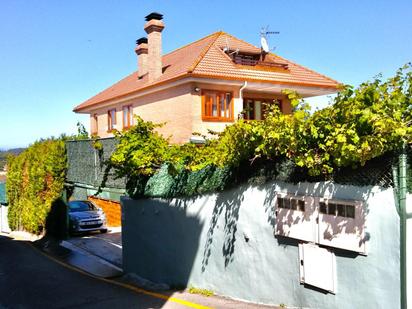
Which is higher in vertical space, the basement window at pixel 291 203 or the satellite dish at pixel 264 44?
the satellite dish at pixel 264 44

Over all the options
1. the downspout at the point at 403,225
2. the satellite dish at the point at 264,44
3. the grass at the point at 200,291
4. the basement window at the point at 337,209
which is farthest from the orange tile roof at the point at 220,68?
the downspout at the point at 403,225

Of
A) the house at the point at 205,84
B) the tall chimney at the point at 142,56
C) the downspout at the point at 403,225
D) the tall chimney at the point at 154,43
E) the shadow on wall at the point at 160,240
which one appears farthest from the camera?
the tall chimney at the point at 142,56

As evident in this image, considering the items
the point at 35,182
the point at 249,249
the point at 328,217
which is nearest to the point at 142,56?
the point at 35,182

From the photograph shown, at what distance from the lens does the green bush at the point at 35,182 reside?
20.8 m

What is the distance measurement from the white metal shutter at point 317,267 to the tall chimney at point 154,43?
16.8 metres

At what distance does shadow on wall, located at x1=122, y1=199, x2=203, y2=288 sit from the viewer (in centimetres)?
979

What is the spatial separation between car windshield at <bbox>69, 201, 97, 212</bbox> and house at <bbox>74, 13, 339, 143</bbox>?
5.14 metres

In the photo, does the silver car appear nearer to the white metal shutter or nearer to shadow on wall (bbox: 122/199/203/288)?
shadow on wall (bbox: 122/199/203/288)

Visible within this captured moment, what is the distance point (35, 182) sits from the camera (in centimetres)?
2225

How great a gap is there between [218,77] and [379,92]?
13.6 meters

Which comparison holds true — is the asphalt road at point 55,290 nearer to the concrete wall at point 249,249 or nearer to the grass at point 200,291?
the grass at point 200,291

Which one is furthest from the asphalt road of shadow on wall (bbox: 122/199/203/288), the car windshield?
the car windshield

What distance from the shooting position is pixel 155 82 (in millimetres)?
21000

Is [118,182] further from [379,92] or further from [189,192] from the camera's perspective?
[379,92]
